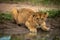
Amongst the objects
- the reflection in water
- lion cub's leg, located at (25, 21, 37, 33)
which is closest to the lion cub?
lion cub's leg, located at (25, 21, 37, 33)

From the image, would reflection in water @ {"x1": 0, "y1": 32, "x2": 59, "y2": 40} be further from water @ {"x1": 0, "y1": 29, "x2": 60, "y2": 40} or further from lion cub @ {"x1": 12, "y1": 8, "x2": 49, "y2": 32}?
lion cub @ {"x1": 12, "y1": 8, "x2": 49, "y2": 32}

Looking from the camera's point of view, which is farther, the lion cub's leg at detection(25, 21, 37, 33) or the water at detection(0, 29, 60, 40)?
the lion cub's leg at detection(25, 21, 37, 33)

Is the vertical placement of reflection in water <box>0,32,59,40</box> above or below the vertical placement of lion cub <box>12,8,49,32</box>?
below

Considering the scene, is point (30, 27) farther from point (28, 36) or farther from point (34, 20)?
point (28, 36)

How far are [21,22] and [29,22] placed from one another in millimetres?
225

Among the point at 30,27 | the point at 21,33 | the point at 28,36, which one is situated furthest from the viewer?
the point at 30,27

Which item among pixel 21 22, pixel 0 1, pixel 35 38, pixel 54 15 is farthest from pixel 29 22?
pixel 0 1

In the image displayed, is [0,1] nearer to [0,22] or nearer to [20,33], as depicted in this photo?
[0,22]

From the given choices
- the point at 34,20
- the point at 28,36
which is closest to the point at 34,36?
the point at 28,36

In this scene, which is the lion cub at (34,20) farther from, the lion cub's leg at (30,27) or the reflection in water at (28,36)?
the reflection in water at (28,36)

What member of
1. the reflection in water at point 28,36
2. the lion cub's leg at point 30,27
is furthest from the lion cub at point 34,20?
the reflection in water at point 28,36

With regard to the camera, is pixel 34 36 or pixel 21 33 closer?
pixel 34 36

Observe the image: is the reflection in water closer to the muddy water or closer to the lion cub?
the muddy water

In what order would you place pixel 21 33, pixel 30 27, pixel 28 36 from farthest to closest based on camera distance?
1. pixel 30 27
2. pixel 21 33
3. pixel 28 36
